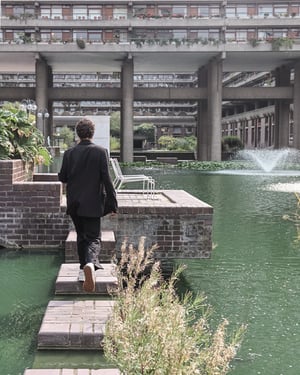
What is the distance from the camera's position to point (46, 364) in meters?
4.05

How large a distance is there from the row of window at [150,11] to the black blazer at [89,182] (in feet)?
153

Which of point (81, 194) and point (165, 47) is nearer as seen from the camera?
point (81, 194)

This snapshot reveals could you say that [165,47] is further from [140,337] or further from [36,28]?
[140,337]

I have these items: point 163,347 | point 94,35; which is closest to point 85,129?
point 163,347

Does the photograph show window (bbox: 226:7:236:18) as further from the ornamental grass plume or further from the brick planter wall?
the ornamental grass plume

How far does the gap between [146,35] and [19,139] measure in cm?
4167

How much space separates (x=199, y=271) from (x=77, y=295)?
2.45 metres

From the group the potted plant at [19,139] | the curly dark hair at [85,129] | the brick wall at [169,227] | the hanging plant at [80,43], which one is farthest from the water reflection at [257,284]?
the hanging plant at [80,43]

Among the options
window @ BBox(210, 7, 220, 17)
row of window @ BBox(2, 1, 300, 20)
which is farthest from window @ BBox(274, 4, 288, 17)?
window @ BBox(210, 7, 220, 17)

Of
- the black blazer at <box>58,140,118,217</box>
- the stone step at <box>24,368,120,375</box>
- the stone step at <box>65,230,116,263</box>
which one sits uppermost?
the black blazer at <box>58,140,118,217</box>

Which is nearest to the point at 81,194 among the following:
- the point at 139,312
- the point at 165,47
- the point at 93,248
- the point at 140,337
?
the point at 93,248

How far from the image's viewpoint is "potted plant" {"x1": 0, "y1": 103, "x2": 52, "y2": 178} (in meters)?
8.53

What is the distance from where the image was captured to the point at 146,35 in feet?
161

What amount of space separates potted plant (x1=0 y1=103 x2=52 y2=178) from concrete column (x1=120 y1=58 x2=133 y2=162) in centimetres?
4021
